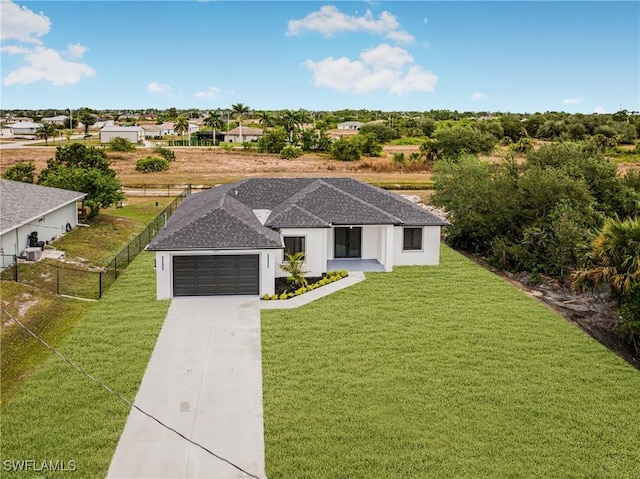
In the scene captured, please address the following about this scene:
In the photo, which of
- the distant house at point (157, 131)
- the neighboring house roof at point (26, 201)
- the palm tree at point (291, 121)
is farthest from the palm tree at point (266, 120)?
the neighboring house roof at point (26, 201)

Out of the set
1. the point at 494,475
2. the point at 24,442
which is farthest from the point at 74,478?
the point at 494,475

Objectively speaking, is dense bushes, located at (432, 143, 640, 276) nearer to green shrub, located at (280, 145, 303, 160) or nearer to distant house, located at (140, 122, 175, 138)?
green shrub, located at (280, 145, 303, 160)

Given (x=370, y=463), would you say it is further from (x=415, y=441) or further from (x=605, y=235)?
(x=605, y=235)

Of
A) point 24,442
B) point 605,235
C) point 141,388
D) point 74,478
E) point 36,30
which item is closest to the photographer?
point 74,478

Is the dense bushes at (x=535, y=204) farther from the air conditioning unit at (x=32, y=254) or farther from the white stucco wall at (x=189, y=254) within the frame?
the air conditioning unit at (x=32, y=254)

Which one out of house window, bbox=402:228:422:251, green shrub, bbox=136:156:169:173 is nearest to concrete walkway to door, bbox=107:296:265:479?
house window, bbox=402:228:422:251

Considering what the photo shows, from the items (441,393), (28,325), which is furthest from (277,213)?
(441,393)

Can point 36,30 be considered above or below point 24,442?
above
